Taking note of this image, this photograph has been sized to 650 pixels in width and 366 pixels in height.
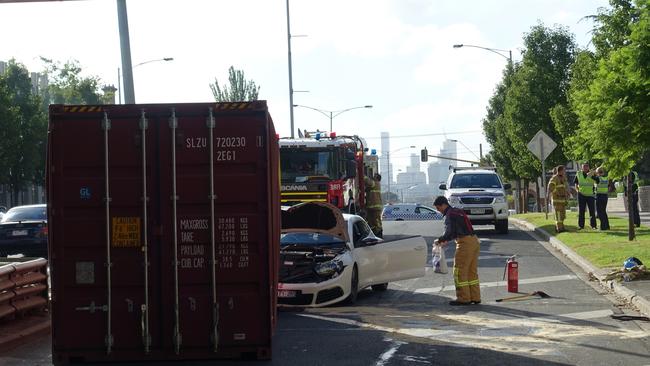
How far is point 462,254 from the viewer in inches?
591

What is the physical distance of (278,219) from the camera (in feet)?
35.8

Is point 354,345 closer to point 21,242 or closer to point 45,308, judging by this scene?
point 45,308

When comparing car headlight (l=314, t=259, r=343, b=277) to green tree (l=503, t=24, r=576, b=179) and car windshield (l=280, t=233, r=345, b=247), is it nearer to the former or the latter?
car windshield (l=280, t=233, r=345, b=247)

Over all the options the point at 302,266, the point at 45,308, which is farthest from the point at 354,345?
the point at 45,308

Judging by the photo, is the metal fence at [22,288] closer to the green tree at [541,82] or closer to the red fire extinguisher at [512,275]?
the red fire extinguisher at [512,275]

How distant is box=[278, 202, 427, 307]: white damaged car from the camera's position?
1444 centimetres

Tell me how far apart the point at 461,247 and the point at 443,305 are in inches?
35.6

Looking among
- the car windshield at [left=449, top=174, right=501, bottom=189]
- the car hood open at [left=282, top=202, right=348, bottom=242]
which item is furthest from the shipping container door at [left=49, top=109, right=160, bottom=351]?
the car windshield at [left=449, top=174, right=501, bottom=189]

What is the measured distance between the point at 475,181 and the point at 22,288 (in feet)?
71.5

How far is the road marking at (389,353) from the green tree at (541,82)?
32.2m

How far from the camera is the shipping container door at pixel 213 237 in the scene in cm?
980

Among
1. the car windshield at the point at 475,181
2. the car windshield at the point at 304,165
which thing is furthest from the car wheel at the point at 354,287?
the car windshield at the point at 475,181

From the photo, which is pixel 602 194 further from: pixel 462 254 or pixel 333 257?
pixel 333 257

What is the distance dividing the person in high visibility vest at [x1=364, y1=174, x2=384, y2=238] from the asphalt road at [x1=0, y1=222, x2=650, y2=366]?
1022cm
